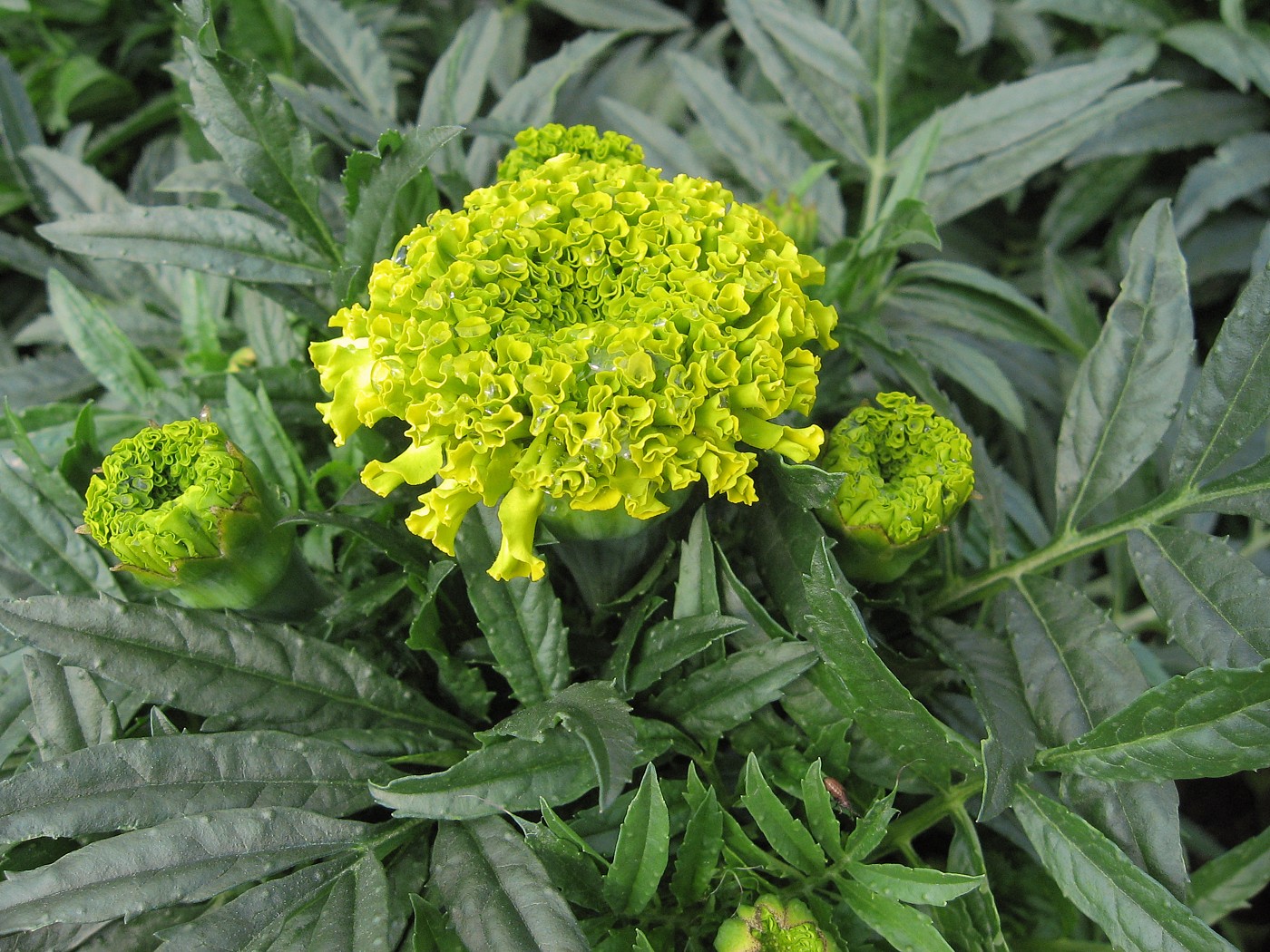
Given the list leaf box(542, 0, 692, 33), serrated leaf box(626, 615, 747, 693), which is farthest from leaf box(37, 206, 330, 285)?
leaf box(542, 0, 692, 33)

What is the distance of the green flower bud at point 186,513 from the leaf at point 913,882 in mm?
454

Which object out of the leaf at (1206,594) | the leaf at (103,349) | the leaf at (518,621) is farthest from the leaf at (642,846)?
the leaf at (103,349)

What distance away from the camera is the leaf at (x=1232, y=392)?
69 centimetres

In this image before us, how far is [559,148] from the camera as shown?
767 millimetres

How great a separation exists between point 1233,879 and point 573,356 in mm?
737

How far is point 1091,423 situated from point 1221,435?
3.6 inches

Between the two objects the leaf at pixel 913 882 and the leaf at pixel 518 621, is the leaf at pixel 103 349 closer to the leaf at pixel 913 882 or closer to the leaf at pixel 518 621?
the leaf at pixel 518 621

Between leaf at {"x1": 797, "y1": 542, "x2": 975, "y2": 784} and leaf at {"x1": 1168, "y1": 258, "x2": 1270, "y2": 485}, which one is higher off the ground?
leaf at {"x1": 1168, "y1": 258, "x2": 1270, "y2": 485}

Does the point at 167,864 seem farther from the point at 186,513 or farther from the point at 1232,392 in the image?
the point at 1232,392

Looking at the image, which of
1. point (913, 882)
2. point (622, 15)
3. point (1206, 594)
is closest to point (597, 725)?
point (913, 882)

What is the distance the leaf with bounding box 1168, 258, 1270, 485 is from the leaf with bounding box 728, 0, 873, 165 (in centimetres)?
47

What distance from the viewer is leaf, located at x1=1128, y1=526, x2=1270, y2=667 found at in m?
0.64

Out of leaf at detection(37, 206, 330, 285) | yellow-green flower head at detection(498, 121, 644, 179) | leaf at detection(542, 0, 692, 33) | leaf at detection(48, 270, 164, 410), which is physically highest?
leaf at detection(542, 0, 692, 33)

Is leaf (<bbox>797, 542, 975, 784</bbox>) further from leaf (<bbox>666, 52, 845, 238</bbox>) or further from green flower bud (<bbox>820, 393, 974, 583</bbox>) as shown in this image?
A: leaf (<bbox>666, 52, 845, 238</bbox>)
